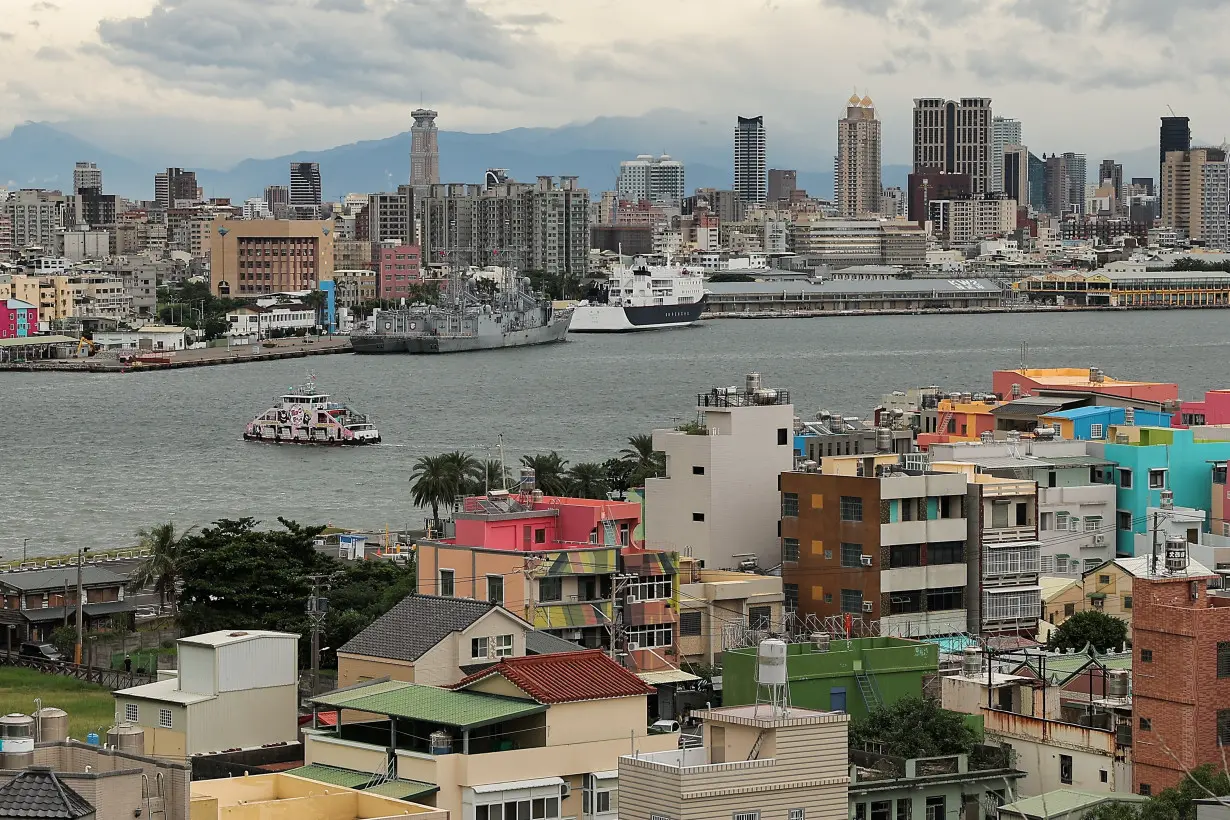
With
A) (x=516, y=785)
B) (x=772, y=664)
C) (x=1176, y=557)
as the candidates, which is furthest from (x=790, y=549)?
(x=772, y=664)

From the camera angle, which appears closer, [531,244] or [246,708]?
[246,708]

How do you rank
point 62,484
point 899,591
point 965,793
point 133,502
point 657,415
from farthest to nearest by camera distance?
point 657,415 → point 62,484 → point 133,502 → point 899,591 → point 965,793

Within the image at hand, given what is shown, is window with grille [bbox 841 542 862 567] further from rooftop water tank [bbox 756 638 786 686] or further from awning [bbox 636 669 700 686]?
rooftop water tank [bbox 756 638 786 686]

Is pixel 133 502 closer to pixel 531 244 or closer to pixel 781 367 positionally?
pixel 781 367

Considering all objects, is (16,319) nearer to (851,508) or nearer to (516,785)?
(851,508)

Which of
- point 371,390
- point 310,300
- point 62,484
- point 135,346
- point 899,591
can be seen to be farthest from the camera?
point 310,300

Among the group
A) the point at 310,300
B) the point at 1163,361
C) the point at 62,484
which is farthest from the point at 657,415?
the point at 310,300

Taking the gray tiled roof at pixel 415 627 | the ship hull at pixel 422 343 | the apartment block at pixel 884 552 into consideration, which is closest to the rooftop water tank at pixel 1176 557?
the gray tiled roof at pixel 415 627

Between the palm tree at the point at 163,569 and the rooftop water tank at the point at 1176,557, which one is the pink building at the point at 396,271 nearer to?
the palm tree at the point at 163,569
